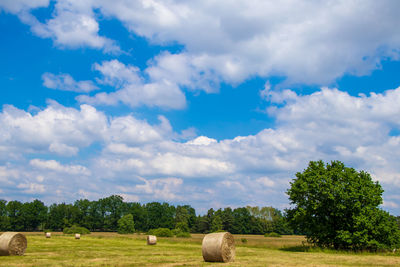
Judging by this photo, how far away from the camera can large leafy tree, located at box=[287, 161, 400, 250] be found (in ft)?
104

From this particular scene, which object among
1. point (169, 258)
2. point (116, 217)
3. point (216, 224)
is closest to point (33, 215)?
point (116, 217)

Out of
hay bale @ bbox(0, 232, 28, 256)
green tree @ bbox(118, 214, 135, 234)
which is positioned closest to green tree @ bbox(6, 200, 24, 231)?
green tree @ bbox(118, 214, 135, 234)

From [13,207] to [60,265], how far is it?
145 m

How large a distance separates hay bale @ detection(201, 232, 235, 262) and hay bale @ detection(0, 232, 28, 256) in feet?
46.0

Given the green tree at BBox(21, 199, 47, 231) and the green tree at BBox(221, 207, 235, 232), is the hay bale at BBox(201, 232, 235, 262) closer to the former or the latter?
the green tree at BBox(221, 207, 235, 232)

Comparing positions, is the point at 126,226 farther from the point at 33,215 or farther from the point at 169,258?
the point at 169,258

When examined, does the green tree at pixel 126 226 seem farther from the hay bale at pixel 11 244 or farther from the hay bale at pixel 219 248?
the hay bale at pixel 219 248

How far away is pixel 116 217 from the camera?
150m

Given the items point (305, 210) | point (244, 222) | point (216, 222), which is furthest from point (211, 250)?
point (244, 222)

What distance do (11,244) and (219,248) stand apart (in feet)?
50.1

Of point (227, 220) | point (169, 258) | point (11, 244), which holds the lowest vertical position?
point (227, 220)

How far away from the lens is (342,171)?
3531cm

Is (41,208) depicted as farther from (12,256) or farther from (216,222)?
(12,256)

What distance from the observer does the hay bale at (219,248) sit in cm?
2063
